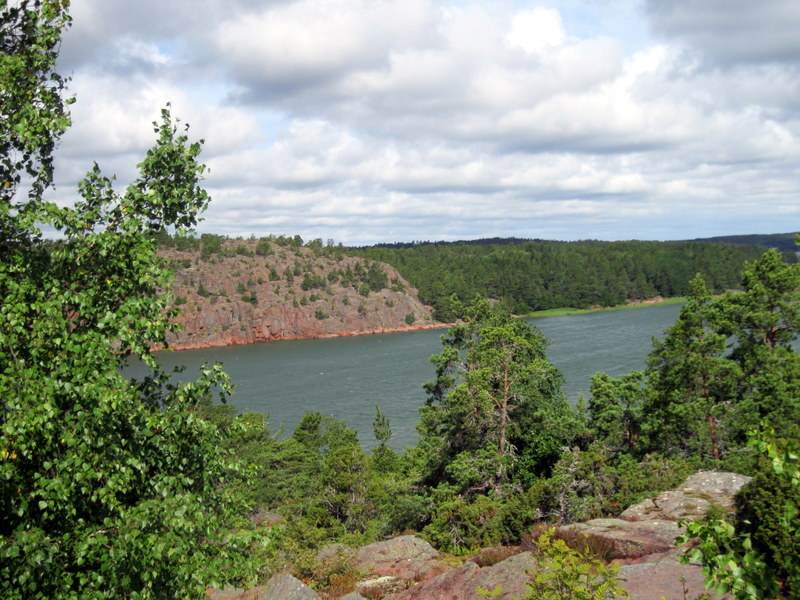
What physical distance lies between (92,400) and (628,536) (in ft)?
37.3

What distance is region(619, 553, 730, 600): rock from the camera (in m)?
9.30

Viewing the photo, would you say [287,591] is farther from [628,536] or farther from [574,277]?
[574,277]

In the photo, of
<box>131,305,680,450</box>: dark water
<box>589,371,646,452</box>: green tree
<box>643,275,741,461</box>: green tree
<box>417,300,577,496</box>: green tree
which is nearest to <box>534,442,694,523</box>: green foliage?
<box>417,300,577,496</box>: green tree

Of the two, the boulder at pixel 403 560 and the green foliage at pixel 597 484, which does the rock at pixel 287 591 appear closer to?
the boulder at pixel 403 560

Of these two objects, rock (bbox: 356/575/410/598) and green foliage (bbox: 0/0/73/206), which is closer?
green foliage (bbox: 0/0/73/206)

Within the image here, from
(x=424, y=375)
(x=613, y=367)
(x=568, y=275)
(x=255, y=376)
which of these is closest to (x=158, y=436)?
(x=613, y=367)

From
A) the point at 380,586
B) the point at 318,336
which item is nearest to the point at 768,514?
the point at 380,586

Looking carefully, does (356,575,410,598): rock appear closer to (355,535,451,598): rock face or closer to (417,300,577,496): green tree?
(355,535,451,598): rock face

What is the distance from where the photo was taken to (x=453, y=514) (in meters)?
21.5

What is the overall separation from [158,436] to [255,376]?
85179 mm

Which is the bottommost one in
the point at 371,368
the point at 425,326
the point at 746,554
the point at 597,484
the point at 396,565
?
the point at 371,368

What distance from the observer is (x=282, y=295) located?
509ft

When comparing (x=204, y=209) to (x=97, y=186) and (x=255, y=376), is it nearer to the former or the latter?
(x=97, y=186)

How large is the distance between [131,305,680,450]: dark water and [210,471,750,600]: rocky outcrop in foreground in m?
30.1
